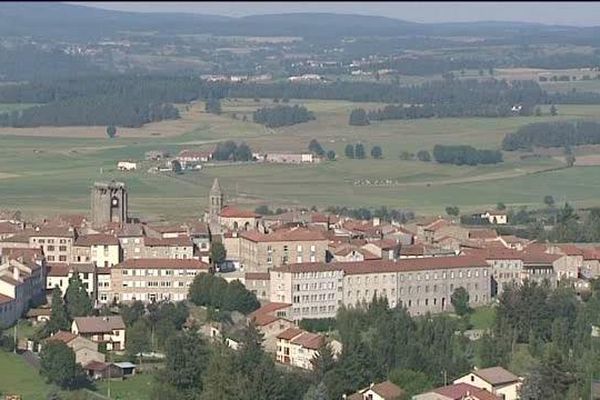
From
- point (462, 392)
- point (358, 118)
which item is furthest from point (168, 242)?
point (358, 118)

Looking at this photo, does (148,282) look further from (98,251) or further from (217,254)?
(98,251)

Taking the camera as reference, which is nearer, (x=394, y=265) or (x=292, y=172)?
(x=394, y=265)

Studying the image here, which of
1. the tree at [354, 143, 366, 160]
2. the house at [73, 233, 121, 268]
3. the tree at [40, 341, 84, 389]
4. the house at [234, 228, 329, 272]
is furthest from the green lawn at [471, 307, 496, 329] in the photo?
the tree at [354, 143, 366, 160]

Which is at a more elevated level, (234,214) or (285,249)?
(285,249)

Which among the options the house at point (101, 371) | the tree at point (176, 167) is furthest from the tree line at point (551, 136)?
the house at point (101, 371)

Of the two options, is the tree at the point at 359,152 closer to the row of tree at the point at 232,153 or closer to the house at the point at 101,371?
the row of tree at the point at 232,153
